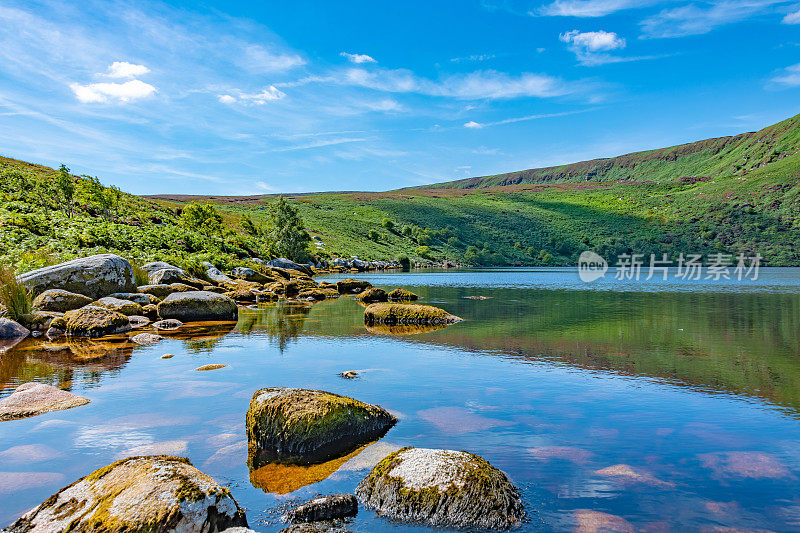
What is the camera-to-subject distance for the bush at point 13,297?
1805 cm

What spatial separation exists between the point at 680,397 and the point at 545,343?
7.19 meters

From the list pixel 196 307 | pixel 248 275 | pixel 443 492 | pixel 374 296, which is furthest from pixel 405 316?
pixel 248 275

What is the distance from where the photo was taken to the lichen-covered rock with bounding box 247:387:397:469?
7.84m

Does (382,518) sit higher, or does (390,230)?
(390,230)

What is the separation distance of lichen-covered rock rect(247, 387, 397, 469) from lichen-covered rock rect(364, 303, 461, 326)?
1524 cm

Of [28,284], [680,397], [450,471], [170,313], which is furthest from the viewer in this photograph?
[170,313]

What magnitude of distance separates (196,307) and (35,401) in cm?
1407

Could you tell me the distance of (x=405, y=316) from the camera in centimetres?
2423

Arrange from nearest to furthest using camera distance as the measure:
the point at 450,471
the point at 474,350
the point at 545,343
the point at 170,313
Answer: the point at 450,471, the point at 474,350, the point at 545,343, the point at 170,313

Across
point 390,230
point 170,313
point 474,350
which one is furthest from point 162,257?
point 390,230

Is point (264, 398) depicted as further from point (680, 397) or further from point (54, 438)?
point (680, 397)

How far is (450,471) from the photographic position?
19.9ft

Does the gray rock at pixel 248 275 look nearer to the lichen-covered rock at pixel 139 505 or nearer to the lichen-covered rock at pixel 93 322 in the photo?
the lichen-covered rock at pixel 93 322

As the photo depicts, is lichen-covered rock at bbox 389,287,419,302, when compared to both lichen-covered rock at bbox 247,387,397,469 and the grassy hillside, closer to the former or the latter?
lichen-covered rock at bbox 247,387,397,469
